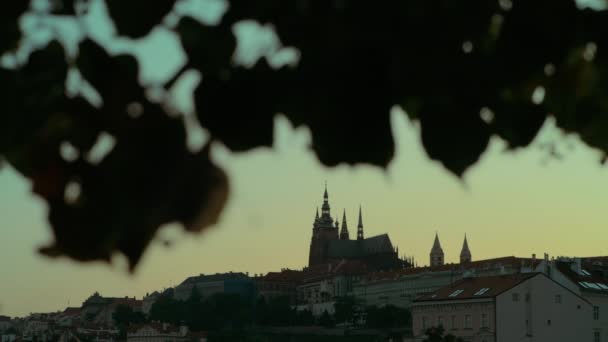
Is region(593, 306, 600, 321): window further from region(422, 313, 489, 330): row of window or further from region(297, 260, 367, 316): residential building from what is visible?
region(297, 260, 367, 316): residential building

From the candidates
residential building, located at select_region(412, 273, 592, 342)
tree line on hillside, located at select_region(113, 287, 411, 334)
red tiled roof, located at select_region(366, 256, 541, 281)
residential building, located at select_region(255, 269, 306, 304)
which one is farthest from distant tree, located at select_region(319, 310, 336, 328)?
residential building, located at select_region(412, 273, 592, 342)

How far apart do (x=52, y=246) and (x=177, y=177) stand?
0.17 metres

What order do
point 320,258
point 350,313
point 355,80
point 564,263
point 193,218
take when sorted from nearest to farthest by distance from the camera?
point 193,218 < point 355,80 < point 564,263 < point 350,313 < point 320,258

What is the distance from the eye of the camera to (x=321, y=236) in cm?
15788

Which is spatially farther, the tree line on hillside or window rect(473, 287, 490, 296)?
the tree line on hillside

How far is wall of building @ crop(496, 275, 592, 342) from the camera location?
48.4m

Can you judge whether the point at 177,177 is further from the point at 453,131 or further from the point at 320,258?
the point at 320,258

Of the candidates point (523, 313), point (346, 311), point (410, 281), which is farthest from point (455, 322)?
point (410, 281)

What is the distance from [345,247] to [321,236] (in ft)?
24.9

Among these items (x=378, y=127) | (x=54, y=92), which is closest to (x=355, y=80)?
(x=378, y=127)

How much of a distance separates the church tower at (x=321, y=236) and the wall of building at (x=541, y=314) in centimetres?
10466

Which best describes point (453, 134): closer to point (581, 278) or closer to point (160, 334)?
point (581, 278)

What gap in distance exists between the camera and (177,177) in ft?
3.89

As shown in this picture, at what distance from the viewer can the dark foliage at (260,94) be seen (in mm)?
1188
